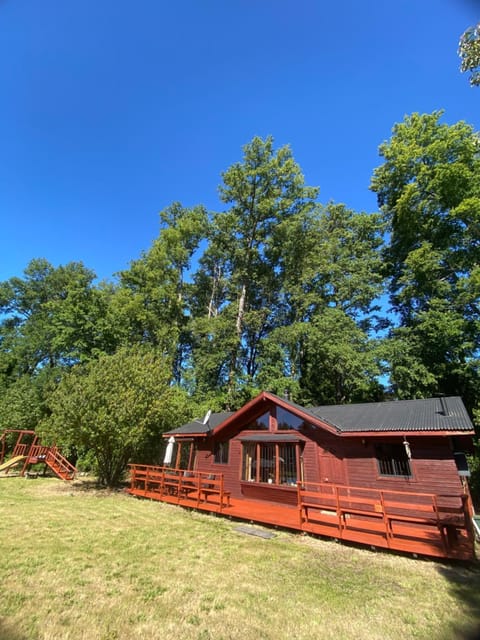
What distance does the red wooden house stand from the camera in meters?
6.70

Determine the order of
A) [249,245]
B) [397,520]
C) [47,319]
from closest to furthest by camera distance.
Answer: [397,520] < [249,245] < [47,319]

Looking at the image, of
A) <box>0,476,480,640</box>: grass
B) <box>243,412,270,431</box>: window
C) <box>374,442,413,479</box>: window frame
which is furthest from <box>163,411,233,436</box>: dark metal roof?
<box>374,442,413,479</box>: window frame

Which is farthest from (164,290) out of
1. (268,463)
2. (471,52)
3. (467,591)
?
(467,591)

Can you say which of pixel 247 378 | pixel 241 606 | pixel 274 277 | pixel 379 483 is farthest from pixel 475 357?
pixel 241 606

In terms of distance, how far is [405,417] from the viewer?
895cm

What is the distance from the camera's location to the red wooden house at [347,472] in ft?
22.0

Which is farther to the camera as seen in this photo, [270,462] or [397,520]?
[270,462]

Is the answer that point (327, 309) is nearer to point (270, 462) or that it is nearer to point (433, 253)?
point (433, 253)

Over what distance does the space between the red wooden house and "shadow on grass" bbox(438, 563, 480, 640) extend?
249 millimetres

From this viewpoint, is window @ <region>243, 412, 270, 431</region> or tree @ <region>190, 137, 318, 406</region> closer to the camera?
window @ <region>243, 412, 270, 431</region>

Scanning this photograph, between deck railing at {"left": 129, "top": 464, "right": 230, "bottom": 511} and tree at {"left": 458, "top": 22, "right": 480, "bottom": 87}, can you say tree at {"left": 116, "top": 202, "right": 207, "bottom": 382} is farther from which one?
tree at {"left": 458, "top": 22, "right": 480, "bottom": 87}

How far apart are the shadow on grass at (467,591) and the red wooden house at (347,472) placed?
25 centimetres

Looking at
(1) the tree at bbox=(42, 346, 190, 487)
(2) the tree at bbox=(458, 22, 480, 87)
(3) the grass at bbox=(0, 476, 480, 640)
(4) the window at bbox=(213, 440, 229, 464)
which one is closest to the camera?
(3) the grass at bbox=(0, 476, 480, 640)

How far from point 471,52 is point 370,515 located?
9325mm
